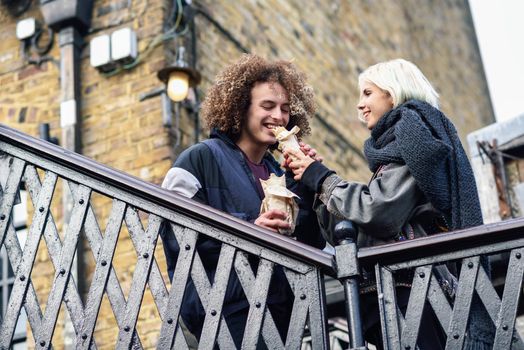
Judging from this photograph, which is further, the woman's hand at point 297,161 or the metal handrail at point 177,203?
the woman's hand at point 297,161

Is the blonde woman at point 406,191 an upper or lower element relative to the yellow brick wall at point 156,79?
lower

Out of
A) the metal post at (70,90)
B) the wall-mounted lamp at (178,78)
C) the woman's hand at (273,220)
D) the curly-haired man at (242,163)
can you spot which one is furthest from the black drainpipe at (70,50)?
the woman's hand at (273,220)

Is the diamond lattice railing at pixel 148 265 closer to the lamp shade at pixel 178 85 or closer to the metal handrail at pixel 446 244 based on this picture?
the metal handrail at pixel 446 244

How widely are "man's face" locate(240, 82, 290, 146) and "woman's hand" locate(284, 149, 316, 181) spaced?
1.06 ft

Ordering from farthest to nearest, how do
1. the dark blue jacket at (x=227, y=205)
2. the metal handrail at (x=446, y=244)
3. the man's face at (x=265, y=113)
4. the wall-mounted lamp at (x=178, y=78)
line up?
1. the wall-mounted lamp at (x=178, y=78)
2. the man's face at (x=265, y=113)
3. the dark blue jacket at (x=227, y=205)
4. the metal handrail at (x=446, y=244)

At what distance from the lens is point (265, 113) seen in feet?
13.9

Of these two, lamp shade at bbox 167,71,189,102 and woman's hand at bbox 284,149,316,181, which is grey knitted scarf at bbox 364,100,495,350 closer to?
woman's hand at bbox 284,149,316,181

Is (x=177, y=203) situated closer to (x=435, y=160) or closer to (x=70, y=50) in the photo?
(x=435, y=160)

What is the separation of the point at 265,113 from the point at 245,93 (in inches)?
6.4

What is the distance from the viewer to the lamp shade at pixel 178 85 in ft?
25.3

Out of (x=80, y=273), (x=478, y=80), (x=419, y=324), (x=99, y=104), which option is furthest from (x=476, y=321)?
(x=478, y=80)

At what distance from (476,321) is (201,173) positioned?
4.10 feet

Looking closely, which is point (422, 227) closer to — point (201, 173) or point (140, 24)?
point (201, 173)

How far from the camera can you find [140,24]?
838 centimetres
